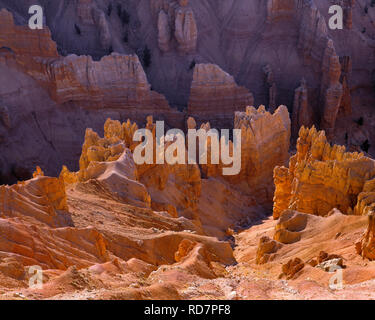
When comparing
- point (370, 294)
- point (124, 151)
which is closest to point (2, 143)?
point (124, 151)

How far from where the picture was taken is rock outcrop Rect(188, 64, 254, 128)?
3859 centimetres

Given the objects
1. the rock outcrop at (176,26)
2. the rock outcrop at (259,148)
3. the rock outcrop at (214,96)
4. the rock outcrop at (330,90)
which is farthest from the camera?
the rock outcrop at (176,26)

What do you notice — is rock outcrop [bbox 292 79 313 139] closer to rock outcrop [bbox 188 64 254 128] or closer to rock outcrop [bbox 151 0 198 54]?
rock outcrop [bbox 188 64 254 128]

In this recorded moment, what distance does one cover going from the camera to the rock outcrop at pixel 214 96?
3859 centimetres

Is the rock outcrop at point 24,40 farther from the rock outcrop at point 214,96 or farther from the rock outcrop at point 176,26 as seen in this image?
the rock outcrop at point 214,96

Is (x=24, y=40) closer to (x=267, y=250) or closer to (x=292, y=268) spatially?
(x=267, y=250)

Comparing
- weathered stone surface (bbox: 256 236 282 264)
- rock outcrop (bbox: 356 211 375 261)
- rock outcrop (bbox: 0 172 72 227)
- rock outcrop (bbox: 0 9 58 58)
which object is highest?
rock outcrop (bbox: 0 9 58 58)

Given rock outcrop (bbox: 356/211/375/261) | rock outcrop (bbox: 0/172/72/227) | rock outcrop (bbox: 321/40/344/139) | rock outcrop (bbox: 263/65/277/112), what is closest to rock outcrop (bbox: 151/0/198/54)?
rock outcrop (bbox: 263/65/277/112)

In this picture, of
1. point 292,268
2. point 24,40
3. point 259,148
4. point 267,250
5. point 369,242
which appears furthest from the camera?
point 24,40

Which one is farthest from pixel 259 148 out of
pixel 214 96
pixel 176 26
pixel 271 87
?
pixel 176 26

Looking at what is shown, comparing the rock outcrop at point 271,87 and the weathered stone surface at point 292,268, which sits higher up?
the rock outcrop at point 271,87

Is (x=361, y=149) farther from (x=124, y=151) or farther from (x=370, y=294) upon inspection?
(x=370, y=294)

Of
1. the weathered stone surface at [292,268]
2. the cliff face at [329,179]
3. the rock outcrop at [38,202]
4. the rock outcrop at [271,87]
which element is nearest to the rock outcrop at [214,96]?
the rock outcrop at [271,87]

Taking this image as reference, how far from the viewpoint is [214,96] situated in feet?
128
